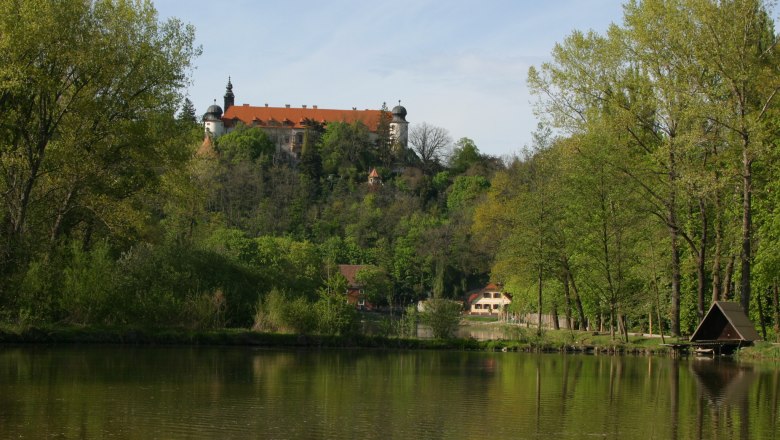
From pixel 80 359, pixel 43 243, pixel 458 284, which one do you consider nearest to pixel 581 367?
pixel 80 359

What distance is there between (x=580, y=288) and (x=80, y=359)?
2945 cm

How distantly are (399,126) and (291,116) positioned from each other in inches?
857

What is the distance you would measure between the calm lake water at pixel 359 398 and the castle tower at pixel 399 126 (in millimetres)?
148278

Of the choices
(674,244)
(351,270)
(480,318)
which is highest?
(351,270)

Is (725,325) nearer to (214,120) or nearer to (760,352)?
(760,352)

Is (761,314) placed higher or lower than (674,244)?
lower

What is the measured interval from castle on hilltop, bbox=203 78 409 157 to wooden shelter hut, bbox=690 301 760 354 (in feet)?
451

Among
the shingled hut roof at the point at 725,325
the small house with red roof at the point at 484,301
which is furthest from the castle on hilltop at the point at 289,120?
the shingled hut roof at the point at 725,325

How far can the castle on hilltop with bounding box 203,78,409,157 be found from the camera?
177000 millimetres

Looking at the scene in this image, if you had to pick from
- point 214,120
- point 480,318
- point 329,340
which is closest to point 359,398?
point 329,340

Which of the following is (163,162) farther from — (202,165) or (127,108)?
(202,165)

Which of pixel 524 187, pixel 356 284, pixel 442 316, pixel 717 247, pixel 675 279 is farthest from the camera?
pixel 356 284

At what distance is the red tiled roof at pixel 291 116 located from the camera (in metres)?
→ 181

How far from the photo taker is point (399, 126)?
183750mm
